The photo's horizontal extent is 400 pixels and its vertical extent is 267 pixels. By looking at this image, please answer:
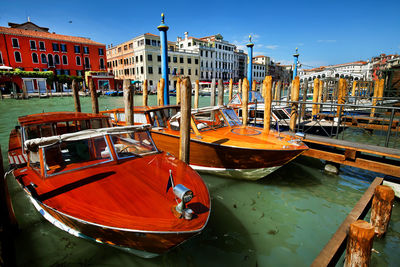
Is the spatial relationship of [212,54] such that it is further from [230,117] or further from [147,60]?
[230,117]

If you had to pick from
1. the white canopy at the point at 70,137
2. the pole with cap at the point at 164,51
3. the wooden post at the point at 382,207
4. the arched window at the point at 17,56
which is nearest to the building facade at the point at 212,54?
the arched window at the point at 17,56

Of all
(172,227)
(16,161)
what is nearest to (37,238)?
(16,161)

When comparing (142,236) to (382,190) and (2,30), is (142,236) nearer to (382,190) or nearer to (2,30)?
(382,190)

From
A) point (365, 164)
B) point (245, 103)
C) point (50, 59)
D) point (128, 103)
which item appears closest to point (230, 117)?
point (245, 103)

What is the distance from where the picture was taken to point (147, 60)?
4291 centimetres

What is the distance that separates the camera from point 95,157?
3963 mm

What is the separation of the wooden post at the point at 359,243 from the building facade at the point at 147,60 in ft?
128

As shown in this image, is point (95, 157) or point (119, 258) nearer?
point (119, 258)

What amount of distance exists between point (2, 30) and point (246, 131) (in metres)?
→ 38.8

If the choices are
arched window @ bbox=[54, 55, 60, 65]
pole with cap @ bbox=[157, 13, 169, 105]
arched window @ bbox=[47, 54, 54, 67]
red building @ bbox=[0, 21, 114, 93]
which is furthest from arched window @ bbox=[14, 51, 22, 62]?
pole with cap @ bbox=[157, 13, 169, 105]

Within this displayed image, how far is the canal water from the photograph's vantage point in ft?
10.9

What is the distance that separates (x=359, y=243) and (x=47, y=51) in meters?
41.5

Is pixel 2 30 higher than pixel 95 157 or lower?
higher

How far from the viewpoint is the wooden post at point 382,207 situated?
10.6 feet
